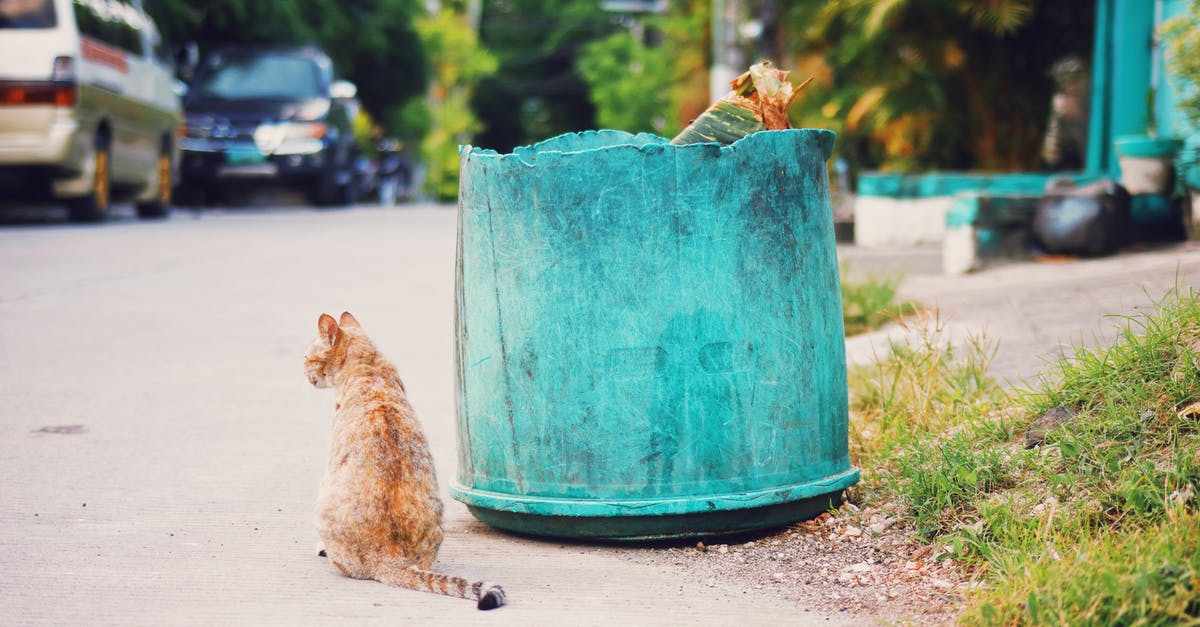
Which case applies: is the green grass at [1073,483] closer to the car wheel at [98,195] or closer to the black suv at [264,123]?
the car wheel at [98,195]

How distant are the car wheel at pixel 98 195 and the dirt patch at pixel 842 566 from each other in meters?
11.2

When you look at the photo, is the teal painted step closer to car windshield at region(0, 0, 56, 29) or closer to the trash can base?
the trash can base

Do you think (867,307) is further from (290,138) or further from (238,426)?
(290,138)

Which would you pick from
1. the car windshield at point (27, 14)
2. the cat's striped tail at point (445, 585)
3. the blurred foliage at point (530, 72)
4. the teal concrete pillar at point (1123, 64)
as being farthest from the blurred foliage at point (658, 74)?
the cat's striped tail at point (445, 585)

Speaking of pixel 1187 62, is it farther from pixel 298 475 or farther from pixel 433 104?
pixel 433 104

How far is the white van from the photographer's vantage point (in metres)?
12.4

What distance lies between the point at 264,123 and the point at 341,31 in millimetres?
7822

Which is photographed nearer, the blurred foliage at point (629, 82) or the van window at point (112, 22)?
the van window at point (112, 22)

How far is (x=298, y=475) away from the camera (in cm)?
471

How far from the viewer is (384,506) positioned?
3355 mm

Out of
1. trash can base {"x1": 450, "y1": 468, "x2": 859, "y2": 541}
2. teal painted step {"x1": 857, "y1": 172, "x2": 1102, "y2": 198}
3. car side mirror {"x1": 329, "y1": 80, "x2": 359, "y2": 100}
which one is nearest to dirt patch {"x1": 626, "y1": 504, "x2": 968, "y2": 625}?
trash can base {"x1": 450, "y1": 468, "x2": 859, "y2": 541}

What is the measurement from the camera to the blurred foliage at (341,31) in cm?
2100

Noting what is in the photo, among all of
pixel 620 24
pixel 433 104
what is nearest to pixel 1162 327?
pixel 433 104

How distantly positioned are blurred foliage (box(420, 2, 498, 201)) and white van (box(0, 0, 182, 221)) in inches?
863
